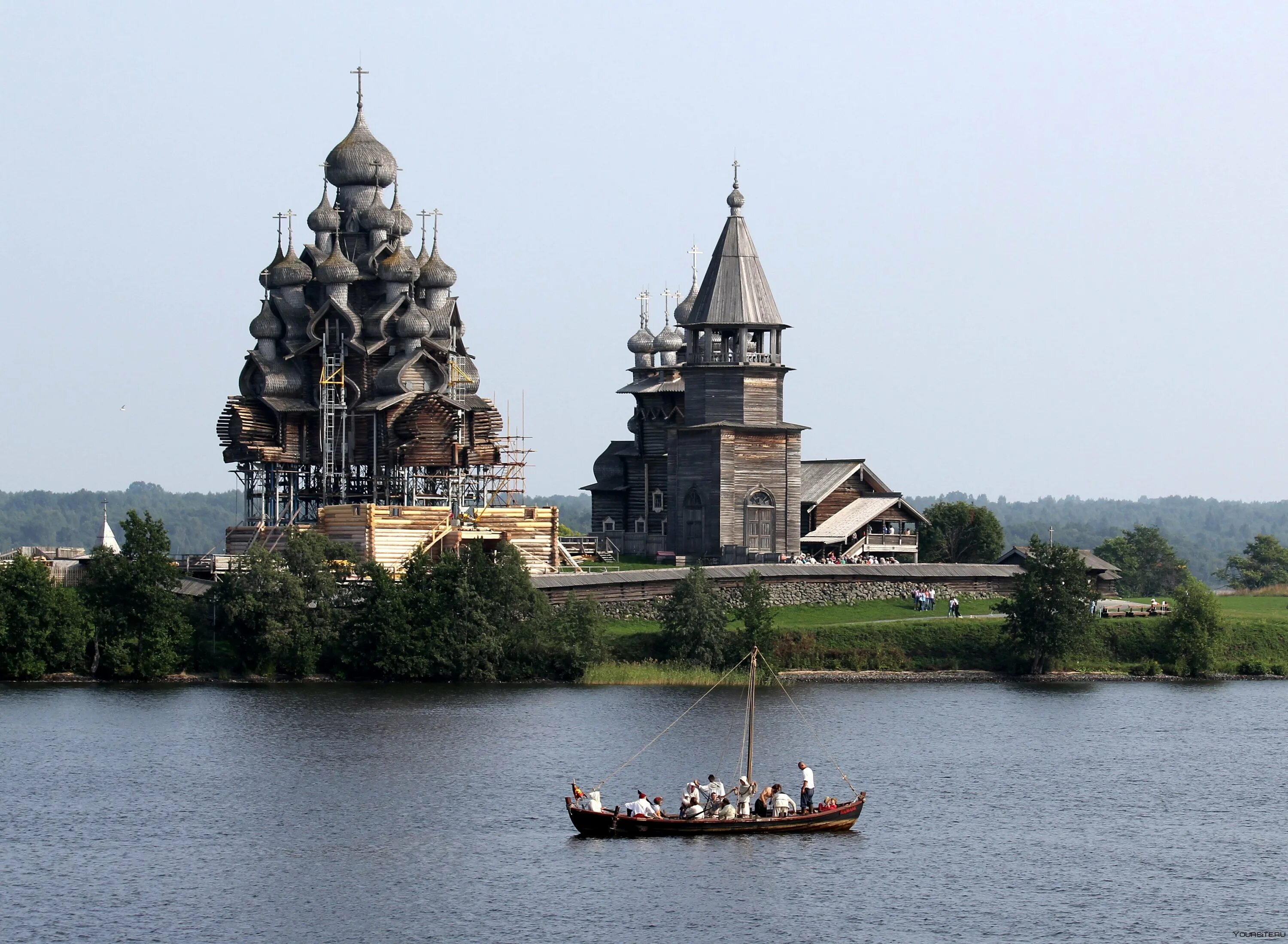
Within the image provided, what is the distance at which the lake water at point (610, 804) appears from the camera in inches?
1670

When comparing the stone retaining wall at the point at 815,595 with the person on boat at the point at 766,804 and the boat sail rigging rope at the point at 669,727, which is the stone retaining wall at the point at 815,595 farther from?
the person on boat at the point at 766,804

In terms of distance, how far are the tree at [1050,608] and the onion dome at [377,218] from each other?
30686 mm

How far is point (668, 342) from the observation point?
106062 mm

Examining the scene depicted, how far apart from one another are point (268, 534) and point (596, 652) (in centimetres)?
1775

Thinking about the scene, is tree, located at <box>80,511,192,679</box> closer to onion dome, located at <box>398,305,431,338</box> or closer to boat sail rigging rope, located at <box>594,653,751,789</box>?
onion dome, located at <box>398,305,431,338</box>

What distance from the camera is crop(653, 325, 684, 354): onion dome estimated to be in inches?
4171

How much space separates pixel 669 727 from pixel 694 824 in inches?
617

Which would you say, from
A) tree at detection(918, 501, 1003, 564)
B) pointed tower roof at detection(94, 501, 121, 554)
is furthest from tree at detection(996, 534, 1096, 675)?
pointed tower roof at detection(94, 501, 121, 554)

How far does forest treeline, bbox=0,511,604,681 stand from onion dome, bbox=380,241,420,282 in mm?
16935

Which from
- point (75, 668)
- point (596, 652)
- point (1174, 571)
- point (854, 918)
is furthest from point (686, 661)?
point (1174, 571)

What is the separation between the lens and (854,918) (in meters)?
42.4

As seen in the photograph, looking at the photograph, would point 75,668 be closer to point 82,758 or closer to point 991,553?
point 82,758

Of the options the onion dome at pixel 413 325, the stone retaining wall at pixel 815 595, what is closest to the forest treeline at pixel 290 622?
the stone retaining wall at pixel 815 595

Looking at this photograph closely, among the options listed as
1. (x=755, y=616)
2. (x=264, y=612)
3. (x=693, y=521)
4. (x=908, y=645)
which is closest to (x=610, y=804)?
(x=755, y=616)
